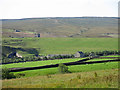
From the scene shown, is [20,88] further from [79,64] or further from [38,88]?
[79,64]

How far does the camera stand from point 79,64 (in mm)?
49250

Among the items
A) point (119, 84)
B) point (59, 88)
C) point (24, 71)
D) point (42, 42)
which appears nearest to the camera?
point (59, 88)

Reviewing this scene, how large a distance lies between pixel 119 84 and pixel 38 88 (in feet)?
12.3

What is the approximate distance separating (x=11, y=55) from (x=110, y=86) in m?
98.2

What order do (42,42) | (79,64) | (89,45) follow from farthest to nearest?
(42,42) → (89,45) → (79,64)

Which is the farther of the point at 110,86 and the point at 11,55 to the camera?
the point at 11,55

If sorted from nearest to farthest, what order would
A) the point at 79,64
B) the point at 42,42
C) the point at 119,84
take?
the point at 119,84 → the point at 79,64 → the point at 42,42

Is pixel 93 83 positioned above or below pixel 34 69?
above

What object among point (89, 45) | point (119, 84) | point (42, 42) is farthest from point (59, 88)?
point (42, 42)

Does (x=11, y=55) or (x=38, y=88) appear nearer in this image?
(x=38, y=88)

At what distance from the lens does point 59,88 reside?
9.50m

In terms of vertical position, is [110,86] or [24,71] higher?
[110,86]

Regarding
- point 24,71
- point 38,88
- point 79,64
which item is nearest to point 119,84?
point 38,88

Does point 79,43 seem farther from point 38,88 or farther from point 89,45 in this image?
point 38,88
